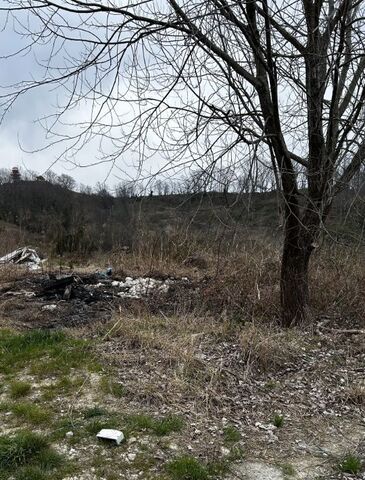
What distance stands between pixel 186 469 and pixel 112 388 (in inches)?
46.4

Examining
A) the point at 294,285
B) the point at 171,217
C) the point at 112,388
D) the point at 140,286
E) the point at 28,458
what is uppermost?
the point at 171,217

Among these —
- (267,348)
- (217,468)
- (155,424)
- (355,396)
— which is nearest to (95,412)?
(155,424)

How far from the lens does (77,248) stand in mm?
14609

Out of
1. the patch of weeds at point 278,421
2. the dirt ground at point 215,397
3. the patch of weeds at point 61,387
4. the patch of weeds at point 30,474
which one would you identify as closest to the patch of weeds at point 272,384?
the dirt ground at point 215,397

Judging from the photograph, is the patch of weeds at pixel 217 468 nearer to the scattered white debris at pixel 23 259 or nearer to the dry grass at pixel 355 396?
the dry grass at pixel 355 396

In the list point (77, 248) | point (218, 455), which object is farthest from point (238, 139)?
point (77, 248)

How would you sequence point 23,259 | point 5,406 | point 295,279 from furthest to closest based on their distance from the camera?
point 23,259 → point 295,279 → point 5,406

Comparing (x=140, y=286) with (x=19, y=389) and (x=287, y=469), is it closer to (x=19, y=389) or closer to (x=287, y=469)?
(x=19, y=389)

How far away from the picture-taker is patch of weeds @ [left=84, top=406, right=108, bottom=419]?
3334 millimetres

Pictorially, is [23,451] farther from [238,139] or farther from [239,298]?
[239,298]

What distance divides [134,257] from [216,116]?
6519 mm

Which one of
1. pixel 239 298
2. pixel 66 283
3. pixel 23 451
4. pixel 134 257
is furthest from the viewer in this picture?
pixel 134 257

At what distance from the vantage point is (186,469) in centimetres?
269

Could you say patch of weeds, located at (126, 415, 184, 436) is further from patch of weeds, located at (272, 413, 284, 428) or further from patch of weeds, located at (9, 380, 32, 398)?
patch of weeds, located at (9, 380, 32, 398)
